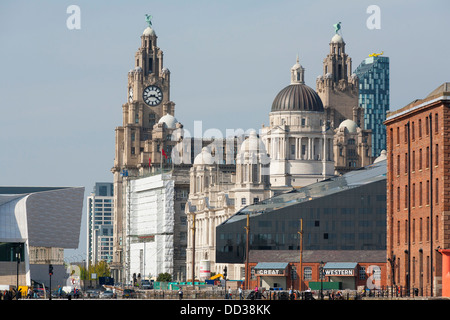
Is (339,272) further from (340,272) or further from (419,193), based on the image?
(419,193)

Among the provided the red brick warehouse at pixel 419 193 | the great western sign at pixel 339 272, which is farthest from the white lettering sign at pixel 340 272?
the red brick warehouse at pixel 419 193

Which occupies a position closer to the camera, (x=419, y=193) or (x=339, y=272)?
(x=419, y=193)

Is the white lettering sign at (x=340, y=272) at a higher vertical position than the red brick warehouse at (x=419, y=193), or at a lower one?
lower

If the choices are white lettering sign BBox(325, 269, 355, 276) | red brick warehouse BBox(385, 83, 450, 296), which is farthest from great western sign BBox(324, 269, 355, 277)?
red brick warehouse BBox(385, 83, 450, 296)

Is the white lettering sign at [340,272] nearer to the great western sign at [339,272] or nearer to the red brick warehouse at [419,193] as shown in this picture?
the great western sign at [339,272]

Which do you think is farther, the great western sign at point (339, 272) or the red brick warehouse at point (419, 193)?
the great western sign at point (339, 272)

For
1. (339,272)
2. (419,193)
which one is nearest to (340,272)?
(339,272)

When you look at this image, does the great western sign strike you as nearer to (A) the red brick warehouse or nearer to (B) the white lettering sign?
(B) the white lettering sign

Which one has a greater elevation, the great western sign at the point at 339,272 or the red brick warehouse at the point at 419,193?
the red brick warehouse at the point at 419,193

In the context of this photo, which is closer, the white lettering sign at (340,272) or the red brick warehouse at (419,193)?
the red brick warehouse at (419,193)
